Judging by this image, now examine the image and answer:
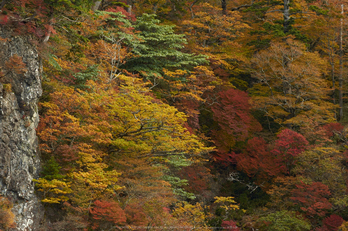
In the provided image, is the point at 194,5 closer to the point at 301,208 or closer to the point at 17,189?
the point at 301,208

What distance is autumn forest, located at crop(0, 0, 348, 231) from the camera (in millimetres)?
10734

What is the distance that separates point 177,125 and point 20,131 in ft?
19.3

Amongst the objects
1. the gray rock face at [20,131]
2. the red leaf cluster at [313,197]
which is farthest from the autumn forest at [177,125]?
the gray rock face at [20,131]

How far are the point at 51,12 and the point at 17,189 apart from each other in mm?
5741

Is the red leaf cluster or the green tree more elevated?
the green tree

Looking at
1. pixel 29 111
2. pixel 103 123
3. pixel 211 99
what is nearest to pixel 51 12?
pixel 29 111

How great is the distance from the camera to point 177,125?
13336 mm

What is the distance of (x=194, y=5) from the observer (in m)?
27.5

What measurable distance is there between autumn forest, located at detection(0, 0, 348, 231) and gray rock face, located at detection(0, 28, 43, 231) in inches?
12.4

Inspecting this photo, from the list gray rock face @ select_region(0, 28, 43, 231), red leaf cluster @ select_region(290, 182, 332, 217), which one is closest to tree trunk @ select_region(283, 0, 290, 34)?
red leaf cluster @ select_region(290, 182, 332, 217)

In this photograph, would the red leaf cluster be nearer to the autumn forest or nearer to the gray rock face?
the autumn forest

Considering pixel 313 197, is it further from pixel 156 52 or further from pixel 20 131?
pixel 20 131

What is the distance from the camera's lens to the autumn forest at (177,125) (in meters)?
10.7

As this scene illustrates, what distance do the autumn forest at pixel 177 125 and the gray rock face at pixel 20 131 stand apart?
1.04ft
